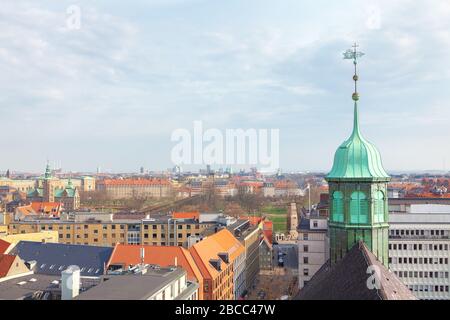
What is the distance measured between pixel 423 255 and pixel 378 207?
3414 centimetres

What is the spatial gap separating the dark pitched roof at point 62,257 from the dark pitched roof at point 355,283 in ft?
114

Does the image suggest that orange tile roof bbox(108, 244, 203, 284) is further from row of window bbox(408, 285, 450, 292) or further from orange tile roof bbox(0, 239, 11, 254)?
row of window bbox(408, 285, 450, 292)

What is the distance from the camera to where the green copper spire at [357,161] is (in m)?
20.5

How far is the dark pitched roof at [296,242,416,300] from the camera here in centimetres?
1485


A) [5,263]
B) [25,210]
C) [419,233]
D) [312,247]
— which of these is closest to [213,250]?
[312,247]

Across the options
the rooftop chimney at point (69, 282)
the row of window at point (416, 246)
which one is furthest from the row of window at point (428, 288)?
the rooftop chimney at point (69, 282)

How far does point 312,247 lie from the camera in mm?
51281

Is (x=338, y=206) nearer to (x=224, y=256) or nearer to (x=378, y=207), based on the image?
(x=378, y=207)

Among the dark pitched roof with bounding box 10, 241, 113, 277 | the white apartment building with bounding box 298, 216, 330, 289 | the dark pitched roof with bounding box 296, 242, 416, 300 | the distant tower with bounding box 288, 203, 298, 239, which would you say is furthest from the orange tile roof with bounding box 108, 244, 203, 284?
the distant tower with bounding box 288, 203, 298, 239

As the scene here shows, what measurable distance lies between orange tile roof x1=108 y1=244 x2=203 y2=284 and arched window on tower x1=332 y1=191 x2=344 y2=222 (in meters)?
26.1
